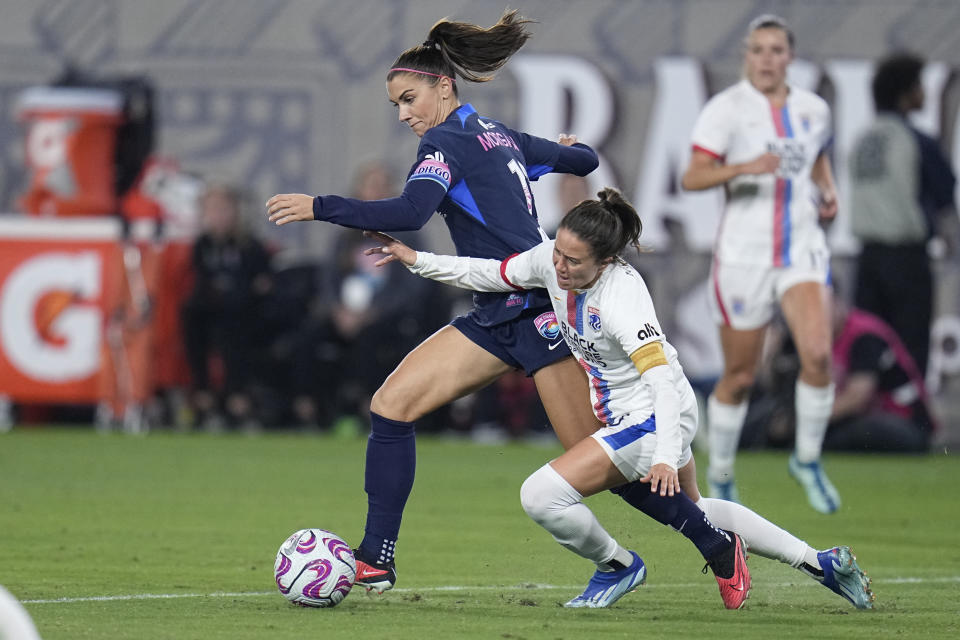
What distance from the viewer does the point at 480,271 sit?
6254mm

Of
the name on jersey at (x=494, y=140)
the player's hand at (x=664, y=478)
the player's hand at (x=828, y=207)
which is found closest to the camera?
the player's hand at (x=664, y=478)

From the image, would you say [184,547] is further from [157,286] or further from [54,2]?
[54,2]

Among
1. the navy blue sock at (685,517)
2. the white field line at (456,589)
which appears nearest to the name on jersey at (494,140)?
the navy blue sock at (685,517)

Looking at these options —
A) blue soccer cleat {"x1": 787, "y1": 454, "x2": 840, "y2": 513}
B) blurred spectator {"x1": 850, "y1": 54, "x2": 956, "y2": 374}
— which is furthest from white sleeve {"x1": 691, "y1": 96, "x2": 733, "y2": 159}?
blurred spectator {"x1": 850, "y1": 54, "x2": 956, "y2": 374}

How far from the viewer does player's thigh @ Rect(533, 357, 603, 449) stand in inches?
245

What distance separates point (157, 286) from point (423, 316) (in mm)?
2186

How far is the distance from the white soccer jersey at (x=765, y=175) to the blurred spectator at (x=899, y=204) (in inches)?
159

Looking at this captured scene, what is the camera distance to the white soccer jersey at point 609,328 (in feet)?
19.0

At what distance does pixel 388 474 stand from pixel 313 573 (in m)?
0.54

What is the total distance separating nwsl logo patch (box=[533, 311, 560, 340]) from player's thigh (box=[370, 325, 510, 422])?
203 mm

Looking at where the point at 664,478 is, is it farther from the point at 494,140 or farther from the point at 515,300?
the point at 494,140

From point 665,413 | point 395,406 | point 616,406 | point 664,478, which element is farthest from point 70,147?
point 664,478

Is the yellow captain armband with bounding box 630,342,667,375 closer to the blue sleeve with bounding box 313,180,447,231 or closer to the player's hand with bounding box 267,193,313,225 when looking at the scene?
the blue sleeve with bounding box 313,180,447,231

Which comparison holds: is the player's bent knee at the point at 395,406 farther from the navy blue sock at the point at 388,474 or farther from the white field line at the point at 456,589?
the white field line at the point at 456,589
